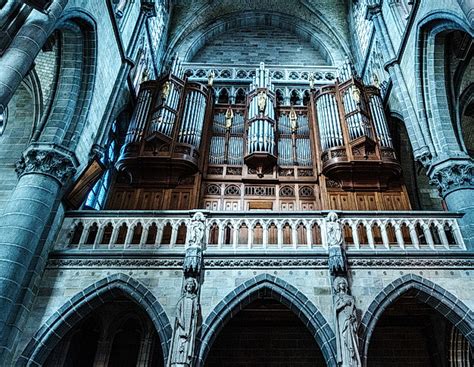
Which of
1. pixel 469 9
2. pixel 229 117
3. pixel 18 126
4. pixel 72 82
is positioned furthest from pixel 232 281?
pixel 18 126

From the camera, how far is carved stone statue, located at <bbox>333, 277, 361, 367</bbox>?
716cm

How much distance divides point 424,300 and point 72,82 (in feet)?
33.2

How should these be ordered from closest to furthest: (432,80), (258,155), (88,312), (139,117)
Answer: (88,312), (432,80), (258,155), (139,117)

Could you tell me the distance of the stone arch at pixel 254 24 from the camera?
18266mm

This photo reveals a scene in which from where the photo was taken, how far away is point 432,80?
11.0m

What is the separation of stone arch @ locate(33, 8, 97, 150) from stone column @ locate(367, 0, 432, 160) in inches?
359

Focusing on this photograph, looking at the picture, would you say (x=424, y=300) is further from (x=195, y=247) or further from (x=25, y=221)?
(x=25, y=221)

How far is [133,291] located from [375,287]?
5.35 metres

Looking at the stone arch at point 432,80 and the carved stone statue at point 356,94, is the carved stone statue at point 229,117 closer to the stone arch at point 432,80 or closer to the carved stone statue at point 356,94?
the carved stone statue at point 356,94

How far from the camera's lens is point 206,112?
538 inches

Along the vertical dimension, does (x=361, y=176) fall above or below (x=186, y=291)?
above

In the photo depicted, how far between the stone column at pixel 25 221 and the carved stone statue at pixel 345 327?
6363 mm

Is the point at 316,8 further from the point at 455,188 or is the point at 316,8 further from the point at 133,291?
the point at 133,291

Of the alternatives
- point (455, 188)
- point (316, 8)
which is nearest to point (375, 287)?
point (455, 188)
